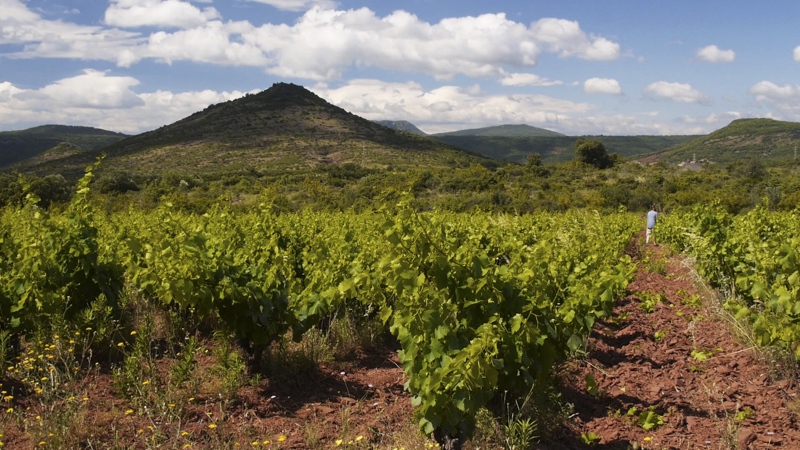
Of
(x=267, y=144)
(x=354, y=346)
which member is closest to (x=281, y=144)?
(x=267, y=144)

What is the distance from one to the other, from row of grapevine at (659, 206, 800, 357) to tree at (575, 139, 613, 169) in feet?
116

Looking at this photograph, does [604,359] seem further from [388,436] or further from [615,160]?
[615,160]

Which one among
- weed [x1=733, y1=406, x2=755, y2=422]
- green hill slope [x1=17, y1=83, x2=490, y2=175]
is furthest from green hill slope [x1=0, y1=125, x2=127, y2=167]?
weed [x1=733, y1=406, x2=755, y2=422]

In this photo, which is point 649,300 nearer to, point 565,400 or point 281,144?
point 565,400

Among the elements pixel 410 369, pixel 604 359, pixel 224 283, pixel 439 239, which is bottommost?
pixel 604 359

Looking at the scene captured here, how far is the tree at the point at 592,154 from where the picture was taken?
45.3 m

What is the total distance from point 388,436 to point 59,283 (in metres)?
3.31

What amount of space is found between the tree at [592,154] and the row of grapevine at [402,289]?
41.9m

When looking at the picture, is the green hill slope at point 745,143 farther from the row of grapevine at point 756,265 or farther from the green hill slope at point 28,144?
the green hill slope at point 28,144

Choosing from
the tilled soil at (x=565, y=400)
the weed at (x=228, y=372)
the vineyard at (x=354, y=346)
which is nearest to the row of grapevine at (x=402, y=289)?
the vineyard at (x=354, y=346)

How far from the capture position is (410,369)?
3098 mm

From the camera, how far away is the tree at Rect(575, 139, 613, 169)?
149ft

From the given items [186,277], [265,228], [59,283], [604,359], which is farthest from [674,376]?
[59,283]

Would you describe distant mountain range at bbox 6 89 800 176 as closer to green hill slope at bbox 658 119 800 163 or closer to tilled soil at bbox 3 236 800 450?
green hill slope at bbox 658 119 800 163
